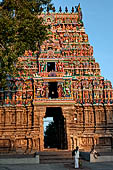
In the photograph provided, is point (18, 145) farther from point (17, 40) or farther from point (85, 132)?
point (17, 40)

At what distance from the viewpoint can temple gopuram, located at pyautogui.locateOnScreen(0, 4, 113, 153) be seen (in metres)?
30.2

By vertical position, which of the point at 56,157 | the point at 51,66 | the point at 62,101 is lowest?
the point at 56,157

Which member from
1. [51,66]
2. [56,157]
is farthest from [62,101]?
[56,157]

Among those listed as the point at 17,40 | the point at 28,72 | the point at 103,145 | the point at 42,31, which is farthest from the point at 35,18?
the point at 103,145

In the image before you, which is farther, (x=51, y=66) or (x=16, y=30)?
(x=51, y=66)

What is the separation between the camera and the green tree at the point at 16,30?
2230cm

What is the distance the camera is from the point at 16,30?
22.7 metres

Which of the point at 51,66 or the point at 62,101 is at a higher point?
the point at 51,66

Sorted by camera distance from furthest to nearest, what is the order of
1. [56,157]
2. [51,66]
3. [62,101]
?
1. [51,66]
2. [62,101]
3. [56,157]

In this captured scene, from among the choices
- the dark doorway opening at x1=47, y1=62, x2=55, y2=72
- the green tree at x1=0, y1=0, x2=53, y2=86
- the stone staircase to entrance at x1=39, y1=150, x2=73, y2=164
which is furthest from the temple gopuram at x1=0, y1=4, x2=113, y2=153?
the green tree at x1=0, y1=0, x2=53, y2=86

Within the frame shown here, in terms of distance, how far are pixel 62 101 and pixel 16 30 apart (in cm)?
1217

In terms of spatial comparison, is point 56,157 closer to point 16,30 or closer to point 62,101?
point 62,101

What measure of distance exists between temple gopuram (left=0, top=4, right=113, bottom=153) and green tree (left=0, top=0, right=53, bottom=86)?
519cm

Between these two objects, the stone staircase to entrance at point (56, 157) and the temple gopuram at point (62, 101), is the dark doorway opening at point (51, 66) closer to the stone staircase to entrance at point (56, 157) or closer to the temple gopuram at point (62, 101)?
the temple gopuram at point (62, 101)
